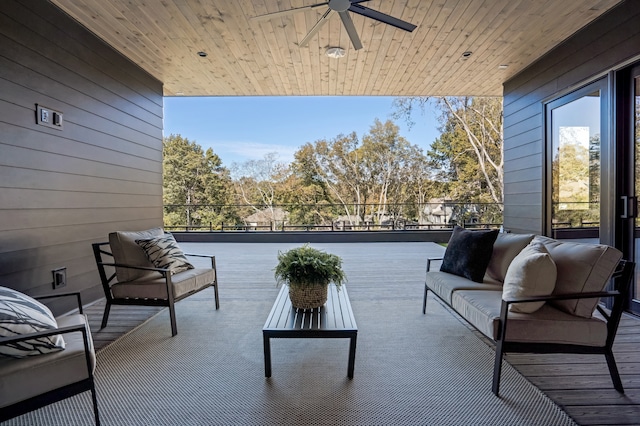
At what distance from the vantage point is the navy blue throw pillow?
2.73 m

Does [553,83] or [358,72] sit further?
[358,72]

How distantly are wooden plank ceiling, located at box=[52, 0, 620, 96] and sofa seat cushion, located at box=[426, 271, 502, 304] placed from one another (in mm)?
2402

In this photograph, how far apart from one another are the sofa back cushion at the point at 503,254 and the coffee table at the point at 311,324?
4.13 feet

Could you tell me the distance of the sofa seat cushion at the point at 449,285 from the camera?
252 centimetres

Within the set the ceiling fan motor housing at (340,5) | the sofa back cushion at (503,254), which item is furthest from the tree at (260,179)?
the sofa back cushion at (503,254)

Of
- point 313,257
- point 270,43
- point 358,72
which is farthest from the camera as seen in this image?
point 358,72

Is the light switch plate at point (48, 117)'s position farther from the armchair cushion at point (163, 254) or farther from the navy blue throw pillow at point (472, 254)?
the navy blue throw pillow at point (472, 254)

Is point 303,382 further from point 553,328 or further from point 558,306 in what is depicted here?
point 558,306

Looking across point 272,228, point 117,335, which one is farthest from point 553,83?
point 272,228

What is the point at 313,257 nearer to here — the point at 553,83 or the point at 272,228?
the point at 553,83

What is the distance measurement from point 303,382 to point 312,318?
0.36m

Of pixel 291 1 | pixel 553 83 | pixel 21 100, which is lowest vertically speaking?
pixel 21 100

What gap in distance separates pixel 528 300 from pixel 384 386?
900 mm

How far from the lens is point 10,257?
2.61 m
